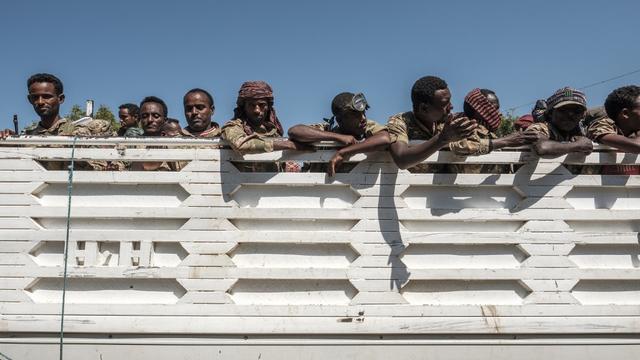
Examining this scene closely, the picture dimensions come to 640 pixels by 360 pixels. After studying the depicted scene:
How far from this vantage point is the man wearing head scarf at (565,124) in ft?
8.25

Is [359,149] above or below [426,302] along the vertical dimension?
above

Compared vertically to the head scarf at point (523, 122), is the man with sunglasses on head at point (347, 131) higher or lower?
lower

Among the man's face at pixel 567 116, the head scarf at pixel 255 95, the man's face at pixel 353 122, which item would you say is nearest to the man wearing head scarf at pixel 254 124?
the head scarf at pixel 255 95

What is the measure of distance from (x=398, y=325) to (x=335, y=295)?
1.16 ft

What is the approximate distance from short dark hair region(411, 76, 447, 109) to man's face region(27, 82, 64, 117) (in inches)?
90.3

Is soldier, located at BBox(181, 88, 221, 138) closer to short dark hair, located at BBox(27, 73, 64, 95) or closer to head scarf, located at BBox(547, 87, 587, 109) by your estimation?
short dark hair, located at BBox(27, 73, 64, 95)

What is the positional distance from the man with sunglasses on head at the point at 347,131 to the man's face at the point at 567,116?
1.02 meters

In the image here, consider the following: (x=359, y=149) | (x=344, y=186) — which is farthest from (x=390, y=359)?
(x=359, y=149)

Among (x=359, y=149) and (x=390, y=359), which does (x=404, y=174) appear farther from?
(x=390, y=359)

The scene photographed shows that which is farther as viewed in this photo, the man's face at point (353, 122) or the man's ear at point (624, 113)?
the man's ear at point (624, 113)

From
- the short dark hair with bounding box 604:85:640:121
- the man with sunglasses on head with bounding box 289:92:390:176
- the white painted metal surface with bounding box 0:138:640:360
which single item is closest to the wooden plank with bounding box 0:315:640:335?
the white painted metal surface with bounding box 0:138:640:360

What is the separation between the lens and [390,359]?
2453 mm

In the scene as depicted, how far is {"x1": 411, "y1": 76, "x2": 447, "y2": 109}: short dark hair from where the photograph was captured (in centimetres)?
263

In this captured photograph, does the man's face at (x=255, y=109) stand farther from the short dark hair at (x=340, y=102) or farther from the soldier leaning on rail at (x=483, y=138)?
the soldier leaning on rail at (x=483, y=138)
